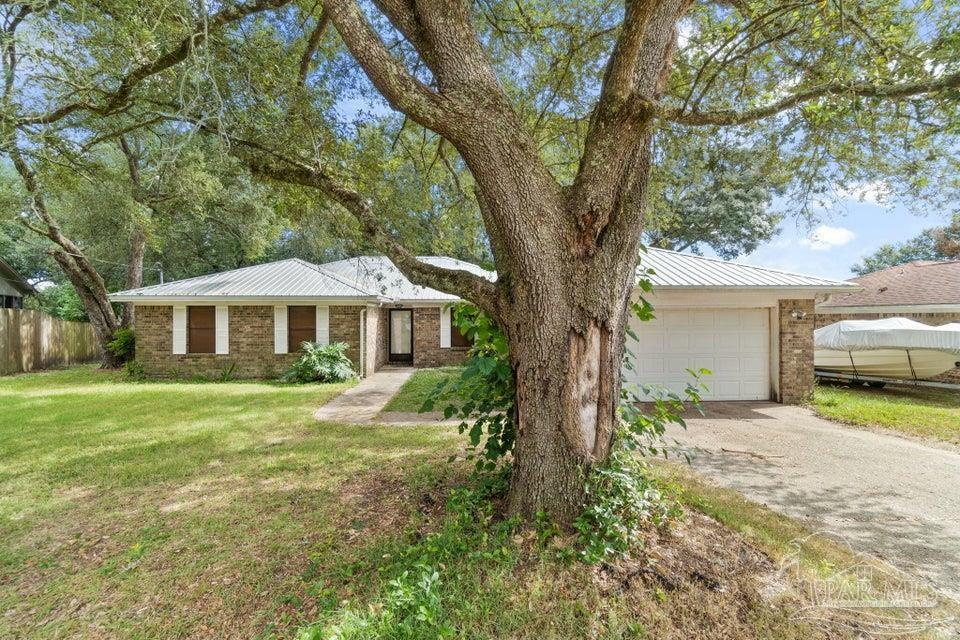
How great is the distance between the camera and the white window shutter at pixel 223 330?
39.7 ft

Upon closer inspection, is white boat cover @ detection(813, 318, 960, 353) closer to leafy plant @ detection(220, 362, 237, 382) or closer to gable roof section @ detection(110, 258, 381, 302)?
gable roof section @ detection(110, 258, 381, 302)

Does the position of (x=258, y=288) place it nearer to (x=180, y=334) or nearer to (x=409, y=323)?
(x=180, y=334)

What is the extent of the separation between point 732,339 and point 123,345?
17.4m

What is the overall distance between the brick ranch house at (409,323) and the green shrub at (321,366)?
0.61 m

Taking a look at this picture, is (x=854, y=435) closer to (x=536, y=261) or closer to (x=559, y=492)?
(x=559, y=492)

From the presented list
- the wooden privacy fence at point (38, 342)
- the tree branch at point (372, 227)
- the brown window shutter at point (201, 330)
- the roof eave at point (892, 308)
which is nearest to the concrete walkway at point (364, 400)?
the tree branch at point (372, 227)

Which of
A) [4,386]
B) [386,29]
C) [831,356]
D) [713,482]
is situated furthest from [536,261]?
[4,386]

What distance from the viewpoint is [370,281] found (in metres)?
13.2

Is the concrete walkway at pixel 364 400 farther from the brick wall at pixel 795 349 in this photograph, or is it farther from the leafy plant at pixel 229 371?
the brick wall at pixel 795 349

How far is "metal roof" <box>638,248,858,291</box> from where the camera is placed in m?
7.88

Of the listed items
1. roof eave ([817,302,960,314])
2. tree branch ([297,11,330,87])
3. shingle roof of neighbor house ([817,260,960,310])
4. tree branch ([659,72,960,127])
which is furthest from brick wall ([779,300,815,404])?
tree branch ([297,11,330,87])

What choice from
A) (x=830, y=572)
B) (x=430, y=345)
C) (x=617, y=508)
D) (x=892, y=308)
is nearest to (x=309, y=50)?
(x=617, y=508)

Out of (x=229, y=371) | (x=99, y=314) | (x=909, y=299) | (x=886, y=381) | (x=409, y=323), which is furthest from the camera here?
(x=409, y=323)

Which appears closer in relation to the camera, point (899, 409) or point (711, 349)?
point (899, 409)
